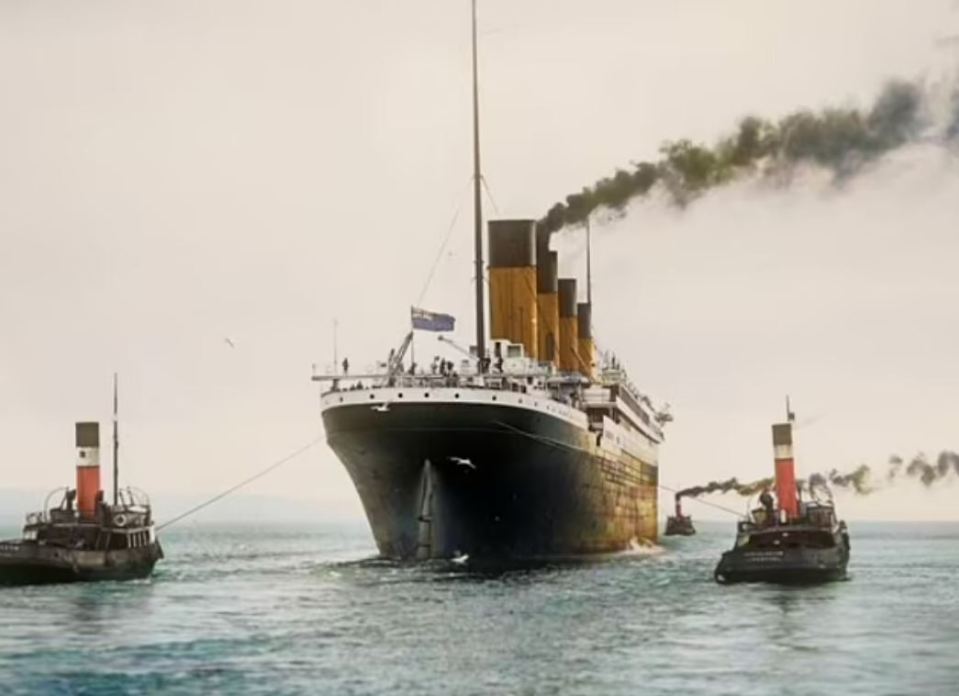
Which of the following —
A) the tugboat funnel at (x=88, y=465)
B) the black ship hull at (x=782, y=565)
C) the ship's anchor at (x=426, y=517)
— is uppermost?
the tugboat funnel at (x=88, y=465)

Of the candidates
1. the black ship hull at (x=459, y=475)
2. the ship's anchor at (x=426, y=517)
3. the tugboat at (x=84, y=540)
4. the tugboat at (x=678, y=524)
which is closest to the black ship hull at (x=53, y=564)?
the tugboat at (x=84, y=540)

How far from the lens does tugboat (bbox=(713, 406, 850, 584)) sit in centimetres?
4700

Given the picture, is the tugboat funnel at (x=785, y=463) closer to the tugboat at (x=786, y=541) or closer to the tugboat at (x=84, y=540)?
the tugboat at (x=786, y=541)

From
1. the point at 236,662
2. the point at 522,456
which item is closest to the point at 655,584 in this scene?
the point at 522,456

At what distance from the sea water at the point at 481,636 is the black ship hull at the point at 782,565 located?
55cm

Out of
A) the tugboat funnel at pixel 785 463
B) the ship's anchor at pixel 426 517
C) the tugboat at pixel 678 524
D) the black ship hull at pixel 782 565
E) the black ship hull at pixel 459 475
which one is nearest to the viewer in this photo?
the black ship hull at pixel 782 565

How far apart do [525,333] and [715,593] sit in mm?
20656

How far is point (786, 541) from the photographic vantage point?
1879 inches

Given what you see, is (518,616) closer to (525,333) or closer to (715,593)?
(715,593)

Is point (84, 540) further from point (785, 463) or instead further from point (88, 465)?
point (785, 463)

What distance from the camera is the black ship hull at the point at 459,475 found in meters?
53.3

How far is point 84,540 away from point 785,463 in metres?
20.3

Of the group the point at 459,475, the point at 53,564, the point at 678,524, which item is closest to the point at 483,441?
the point at 459,475

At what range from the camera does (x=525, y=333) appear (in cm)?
6494
